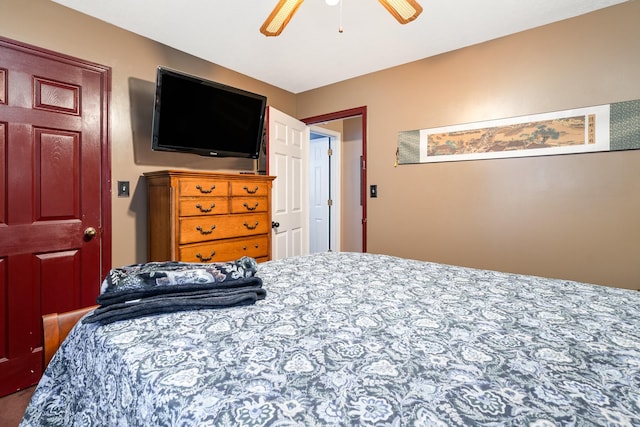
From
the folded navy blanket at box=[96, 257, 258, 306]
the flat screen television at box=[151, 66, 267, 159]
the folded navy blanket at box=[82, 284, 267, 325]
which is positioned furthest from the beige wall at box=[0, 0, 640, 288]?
the folded navy blanket at box=[82, 284, 267, 325]

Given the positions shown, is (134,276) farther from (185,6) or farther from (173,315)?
(185,6)

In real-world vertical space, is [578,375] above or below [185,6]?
below

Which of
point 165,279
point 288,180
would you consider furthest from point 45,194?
point 288,180

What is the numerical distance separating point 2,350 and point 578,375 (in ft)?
9.46

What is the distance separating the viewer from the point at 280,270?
1639mm

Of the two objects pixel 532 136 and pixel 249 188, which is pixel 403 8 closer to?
pixel 532 136

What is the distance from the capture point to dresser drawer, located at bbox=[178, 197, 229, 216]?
239cm

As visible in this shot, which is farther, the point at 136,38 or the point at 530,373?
the point at 136,38

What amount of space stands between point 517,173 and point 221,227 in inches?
96.9

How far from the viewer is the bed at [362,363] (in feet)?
1.81

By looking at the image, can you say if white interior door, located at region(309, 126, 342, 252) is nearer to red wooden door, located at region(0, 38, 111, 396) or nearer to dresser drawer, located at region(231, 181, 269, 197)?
dresser drawer, located at region(231, 181, 269, 197)

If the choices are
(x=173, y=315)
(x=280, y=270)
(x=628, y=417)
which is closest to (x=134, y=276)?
(x=173, y=315)

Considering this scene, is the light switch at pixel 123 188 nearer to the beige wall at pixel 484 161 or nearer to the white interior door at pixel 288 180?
the beige wall at pixel 484 161

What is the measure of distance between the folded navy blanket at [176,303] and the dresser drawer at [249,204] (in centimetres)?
167
